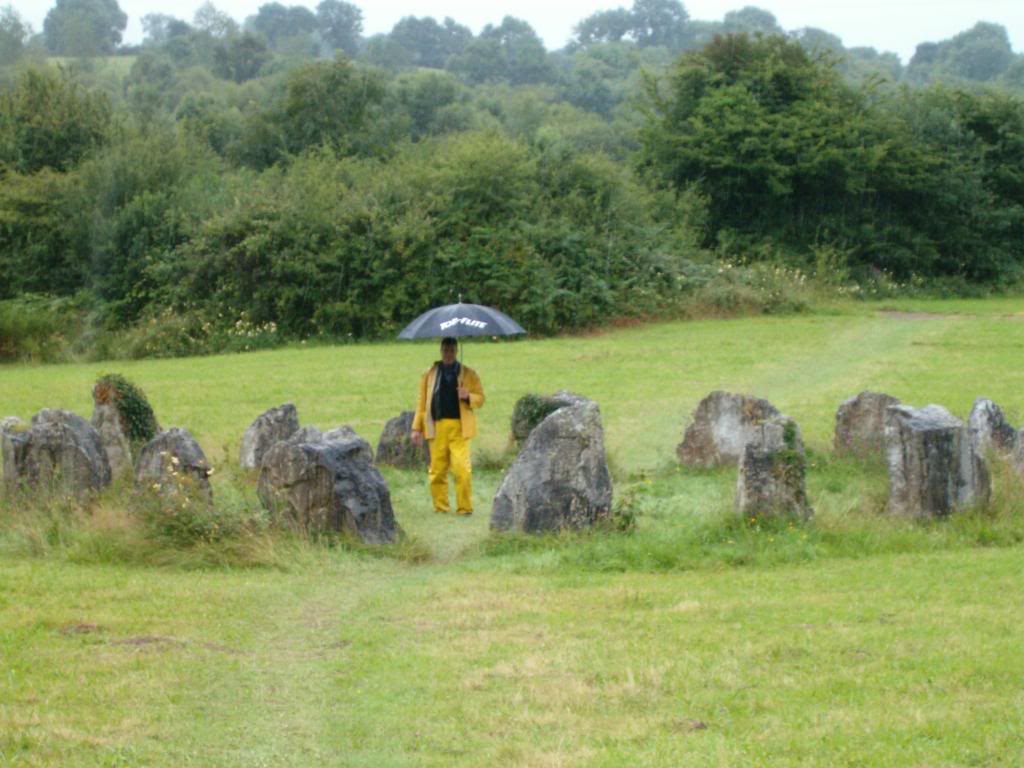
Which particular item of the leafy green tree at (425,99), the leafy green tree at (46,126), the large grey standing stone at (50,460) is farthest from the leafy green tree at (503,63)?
the large grey standing stone at (50,460)

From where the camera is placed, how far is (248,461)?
15883 millimetres

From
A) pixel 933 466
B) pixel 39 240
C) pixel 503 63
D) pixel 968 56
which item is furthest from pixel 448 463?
pixel 968 56

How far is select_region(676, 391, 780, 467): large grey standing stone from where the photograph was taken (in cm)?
1585

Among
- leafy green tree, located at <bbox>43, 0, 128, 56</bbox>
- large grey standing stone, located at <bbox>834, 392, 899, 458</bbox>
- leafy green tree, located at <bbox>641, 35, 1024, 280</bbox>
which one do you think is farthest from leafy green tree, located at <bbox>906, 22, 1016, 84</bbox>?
large grey standing stone, located at <bbox>834, 392, 899, 458</bbox>

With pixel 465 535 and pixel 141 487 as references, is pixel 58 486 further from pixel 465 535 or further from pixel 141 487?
pixel 465 535

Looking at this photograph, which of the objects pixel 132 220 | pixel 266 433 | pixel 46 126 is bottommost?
pixel 266 433

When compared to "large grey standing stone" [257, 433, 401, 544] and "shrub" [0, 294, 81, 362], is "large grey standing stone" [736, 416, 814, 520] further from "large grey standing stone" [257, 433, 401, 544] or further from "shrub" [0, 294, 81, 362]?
"shrub" [0, 294, 81, 362]

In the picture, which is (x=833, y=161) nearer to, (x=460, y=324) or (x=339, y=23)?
(x=460, y=324)

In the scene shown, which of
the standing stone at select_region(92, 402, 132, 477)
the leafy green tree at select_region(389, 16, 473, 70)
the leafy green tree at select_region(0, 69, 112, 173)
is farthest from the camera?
the leafy green tree at select_region(389, 16, 473, 70)

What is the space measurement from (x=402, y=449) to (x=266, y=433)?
1.63 m

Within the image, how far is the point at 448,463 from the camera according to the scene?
14.5 meters

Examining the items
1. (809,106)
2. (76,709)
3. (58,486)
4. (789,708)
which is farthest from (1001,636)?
(809,106)

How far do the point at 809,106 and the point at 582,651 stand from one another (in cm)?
3585

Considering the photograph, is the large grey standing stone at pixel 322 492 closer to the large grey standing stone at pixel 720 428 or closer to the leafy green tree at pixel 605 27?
the large grey standing stone at pixel 720 428
